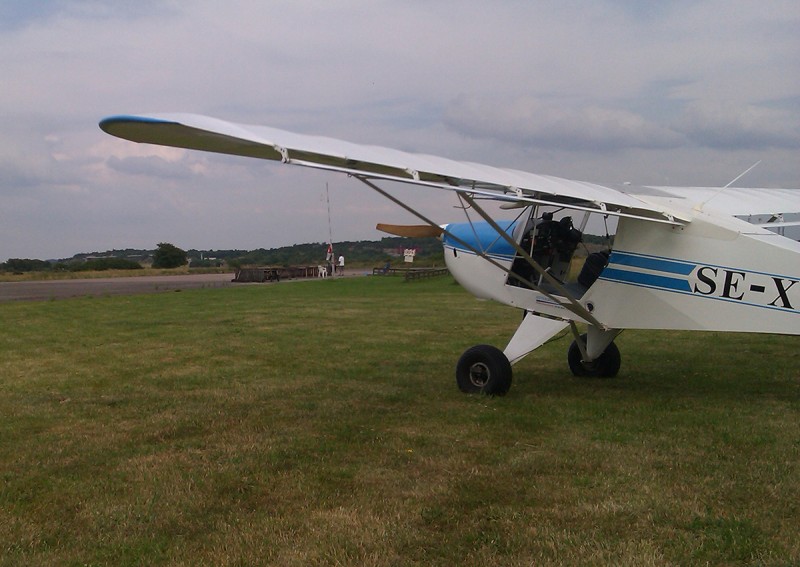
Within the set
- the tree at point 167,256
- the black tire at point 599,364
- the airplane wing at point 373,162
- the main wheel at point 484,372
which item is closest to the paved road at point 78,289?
the main wheel at point 484,372

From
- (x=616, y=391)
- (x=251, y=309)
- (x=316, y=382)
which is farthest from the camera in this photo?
(x=251, y=309)

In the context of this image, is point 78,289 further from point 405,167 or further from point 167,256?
point 167,256

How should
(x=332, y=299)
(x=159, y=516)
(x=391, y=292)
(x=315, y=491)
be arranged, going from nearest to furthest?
1. (x=159, y=516)
2. (x=315, y=491)
3. (x=332, y=299)
4. (x=391, y=292)

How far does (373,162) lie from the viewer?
5.49 metres

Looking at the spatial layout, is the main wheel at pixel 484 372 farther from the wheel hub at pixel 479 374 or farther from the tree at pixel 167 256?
the tree at pixel 167 256

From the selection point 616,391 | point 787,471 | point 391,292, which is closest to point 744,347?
point 616,391

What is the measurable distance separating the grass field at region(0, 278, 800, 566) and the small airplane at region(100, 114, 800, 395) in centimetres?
84

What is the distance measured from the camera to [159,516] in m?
4.12

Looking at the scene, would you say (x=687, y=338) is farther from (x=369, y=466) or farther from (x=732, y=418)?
(x=369, y=466)

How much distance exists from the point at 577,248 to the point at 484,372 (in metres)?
1.84

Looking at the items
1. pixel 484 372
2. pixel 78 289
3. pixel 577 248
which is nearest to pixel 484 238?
pixel 577 248

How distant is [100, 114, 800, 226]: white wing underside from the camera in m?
4.96

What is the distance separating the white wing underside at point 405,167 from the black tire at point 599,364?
6.89 ft

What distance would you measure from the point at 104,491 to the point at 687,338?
34.3ft
